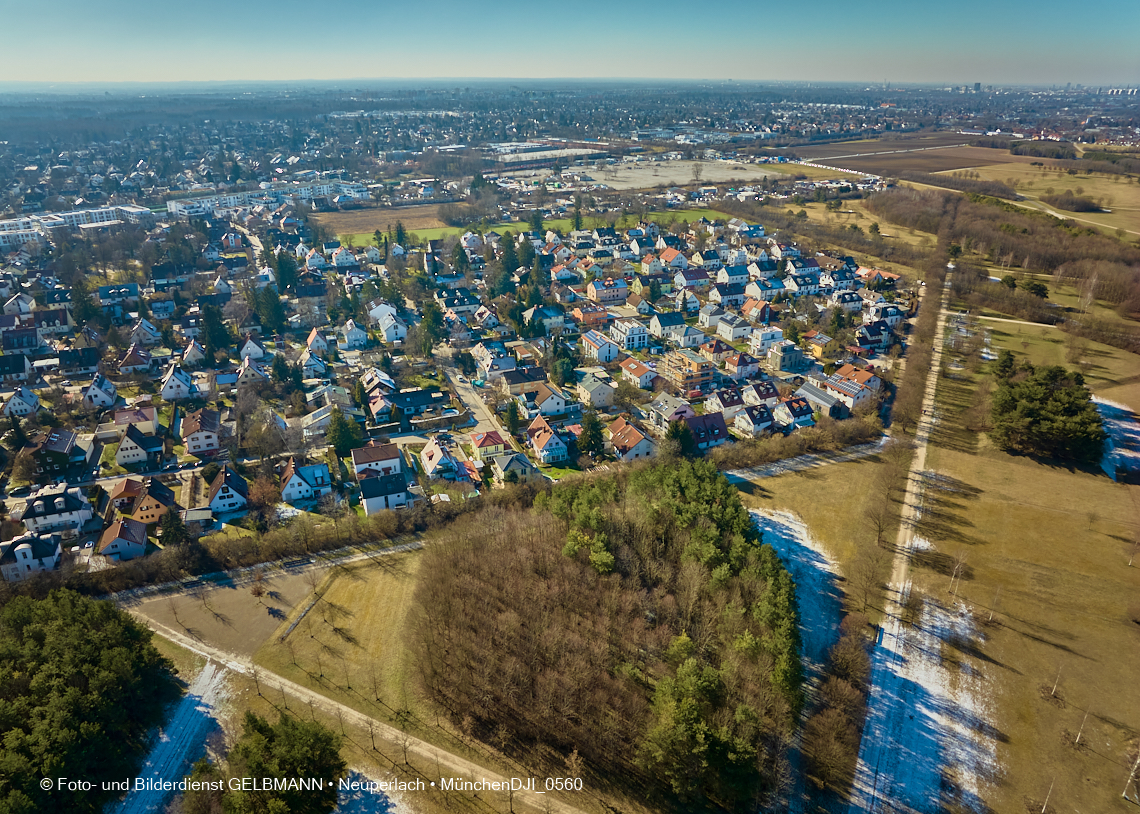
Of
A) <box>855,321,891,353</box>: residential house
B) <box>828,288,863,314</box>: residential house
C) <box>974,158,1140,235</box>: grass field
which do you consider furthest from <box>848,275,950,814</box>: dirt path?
<box>974,158,1140,235</box>: grass field

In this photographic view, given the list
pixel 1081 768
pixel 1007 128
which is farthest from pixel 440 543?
pixel 1007 128

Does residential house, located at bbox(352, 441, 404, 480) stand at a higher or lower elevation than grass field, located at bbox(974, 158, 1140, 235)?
lower

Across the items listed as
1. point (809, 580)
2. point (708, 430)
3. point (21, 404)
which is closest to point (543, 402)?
point (708, 430)

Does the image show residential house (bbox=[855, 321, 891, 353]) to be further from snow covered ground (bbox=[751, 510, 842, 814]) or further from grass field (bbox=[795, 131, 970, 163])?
grass field (bbox=[795, 131, 970, 163])

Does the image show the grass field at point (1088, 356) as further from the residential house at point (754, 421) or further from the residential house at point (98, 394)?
the residential house at point (98, 394)

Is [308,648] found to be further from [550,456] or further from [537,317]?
[537,317]
